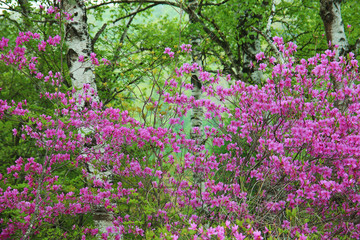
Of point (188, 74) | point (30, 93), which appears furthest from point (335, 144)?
point (30, 93)

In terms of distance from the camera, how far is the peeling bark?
16.3ft

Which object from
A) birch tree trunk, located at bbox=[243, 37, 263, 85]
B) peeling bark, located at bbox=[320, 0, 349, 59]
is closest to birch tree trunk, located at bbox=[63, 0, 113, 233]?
peeling bark, located at bbox=[320, 0, 349, 59]

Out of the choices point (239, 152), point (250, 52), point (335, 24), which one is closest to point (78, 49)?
point (239, 152)

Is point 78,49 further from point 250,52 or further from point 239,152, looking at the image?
point 250,52

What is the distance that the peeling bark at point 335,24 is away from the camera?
16.3 ft

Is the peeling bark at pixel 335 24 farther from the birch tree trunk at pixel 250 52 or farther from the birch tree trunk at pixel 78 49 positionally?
the birch tree trunk at pixel 78 49

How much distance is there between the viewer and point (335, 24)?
5000mm

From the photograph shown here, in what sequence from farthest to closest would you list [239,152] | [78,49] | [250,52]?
[250,52]
[78,49]
[239,152]

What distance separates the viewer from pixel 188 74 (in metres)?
4.34

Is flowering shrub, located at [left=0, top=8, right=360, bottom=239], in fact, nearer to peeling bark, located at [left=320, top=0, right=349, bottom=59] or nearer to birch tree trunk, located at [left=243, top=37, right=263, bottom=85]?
peeling bark, located at [left=320, top=0, right=349, bottom=59]

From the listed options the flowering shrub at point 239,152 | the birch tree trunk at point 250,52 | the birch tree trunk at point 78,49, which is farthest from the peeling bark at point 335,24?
the birch tree trunk at point 78,49

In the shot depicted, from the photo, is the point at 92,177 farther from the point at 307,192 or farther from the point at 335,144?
the point at 335,144

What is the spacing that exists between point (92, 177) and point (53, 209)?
806mm

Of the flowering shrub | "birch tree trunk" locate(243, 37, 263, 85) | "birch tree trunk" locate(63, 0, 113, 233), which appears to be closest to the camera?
the flowering shrub
